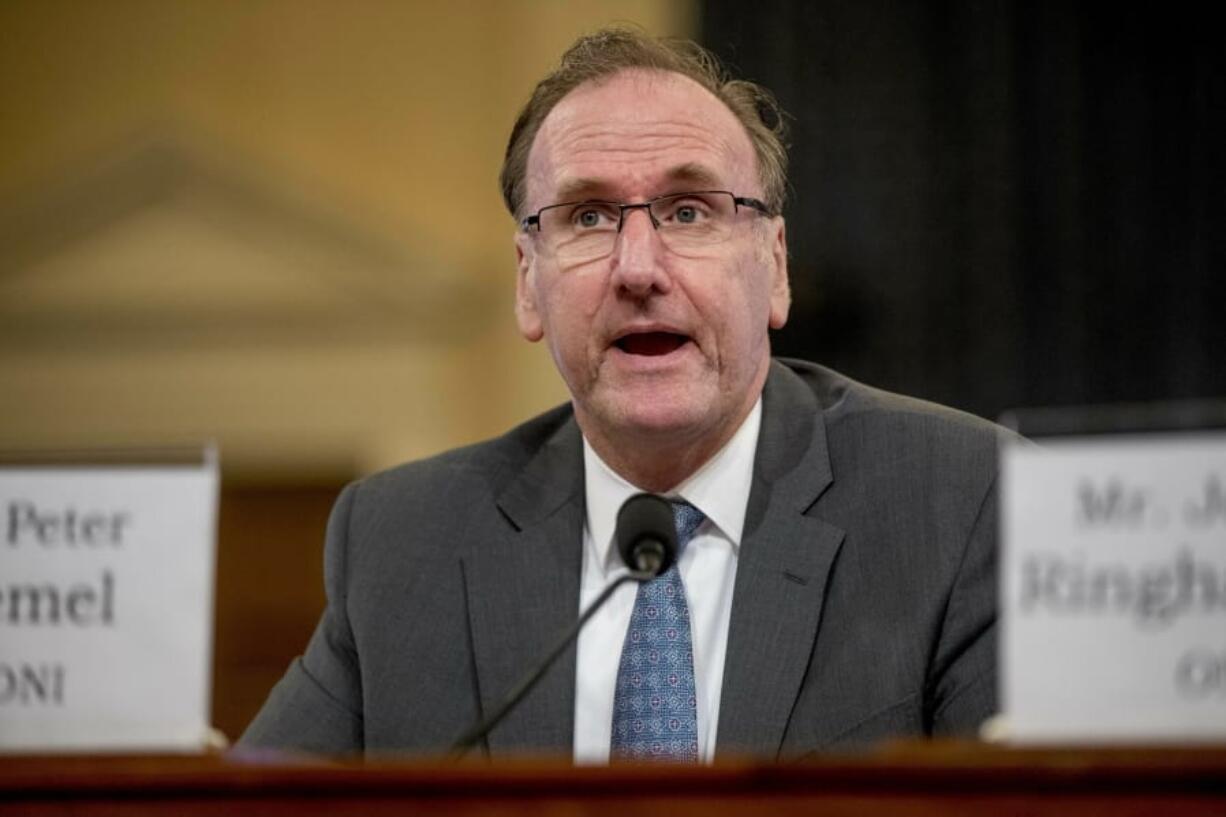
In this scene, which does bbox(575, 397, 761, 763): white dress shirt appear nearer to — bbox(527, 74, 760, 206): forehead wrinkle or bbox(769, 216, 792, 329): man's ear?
bbox(769, 216, 792, 329): man's ear

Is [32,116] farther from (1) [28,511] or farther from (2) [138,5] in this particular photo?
(1) [28,511]

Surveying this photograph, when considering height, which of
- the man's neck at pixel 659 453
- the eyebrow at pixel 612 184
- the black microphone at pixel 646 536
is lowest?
the black microphone at pixel 646 536

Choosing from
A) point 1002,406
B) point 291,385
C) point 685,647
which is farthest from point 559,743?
point 291,385

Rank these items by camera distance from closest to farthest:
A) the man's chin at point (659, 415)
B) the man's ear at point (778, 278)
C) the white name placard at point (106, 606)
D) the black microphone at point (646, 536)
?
the white name placard at point (106, 606) < the black microphone at point (646, 536) < the man's chin at point (659, 415) < the man's ear at point (778, 278)

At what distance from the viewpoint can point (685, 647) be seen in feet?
7.17

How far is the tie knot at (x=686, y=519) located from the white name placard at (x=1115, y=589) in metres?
0.88

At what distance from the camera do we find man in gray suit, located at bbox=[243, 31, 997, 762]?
6.93ft

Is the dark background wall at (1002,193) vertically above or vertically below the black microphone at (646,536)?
above

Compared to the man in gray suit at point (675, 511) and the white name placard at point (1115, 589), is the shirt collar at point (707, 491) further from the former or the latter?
the white name placard at point (1115, 589)

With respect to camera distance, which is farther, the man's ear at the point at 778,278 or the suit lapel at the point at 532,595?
the man's ear at the point at 778,278

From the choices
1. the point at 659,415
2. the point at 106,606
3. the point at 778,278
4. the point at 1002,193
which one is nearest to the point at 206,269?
→ the point at 1002,193

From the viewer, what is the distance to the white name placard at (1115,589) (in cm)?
138

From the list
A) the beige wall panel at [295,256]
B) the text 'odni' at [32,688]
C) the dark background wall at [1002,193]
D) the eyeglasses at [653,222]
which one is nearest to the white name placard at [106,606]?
the text 'odni' at [32,688]

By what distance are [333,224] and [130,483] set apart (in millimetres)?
4492
